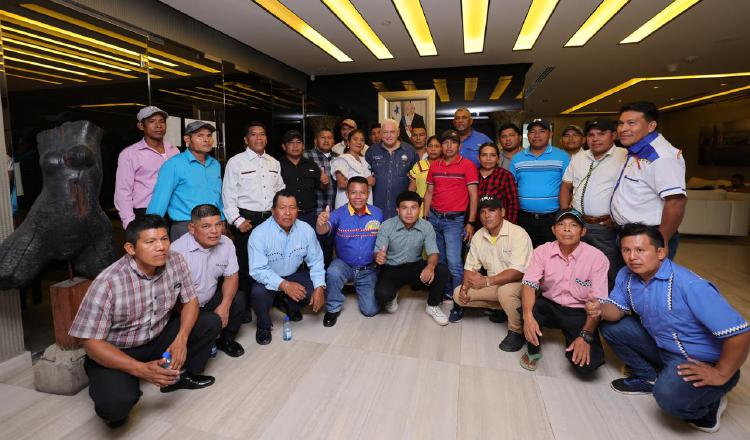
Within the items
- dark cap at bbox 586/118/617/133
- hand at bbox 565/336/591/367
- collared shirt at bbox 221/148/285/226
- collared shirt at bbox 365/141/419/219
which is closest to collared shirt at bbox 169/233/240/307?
collared shirt at bbox 221/148/285/226

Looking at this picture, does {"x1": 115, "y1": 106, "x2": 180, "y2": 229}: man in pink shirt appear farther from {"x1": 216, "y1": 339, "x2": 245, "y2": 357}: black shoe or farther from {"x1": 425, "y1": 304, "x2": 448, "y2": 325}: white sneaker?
{"x1": 425, "y1": 304, "x2": 448, "y2": 325}: white sneaker

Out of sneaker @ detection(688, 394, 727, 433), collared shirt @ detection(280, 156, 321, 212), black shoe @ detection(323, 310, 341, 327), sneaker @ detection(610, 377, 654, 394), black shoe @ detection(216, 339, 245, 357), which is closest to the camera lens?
sneaker @ detection(688, 394, 727, 433)

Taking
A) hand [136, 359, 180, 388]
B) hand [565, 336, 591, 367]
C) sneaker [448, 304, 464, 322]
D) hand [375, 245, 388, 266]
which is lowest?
sneaker [448, 304, 464, 322]

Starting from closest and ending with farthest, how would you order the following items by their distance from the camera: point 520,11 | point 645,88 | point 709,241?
point 520,11
point 709,241
point 645,88

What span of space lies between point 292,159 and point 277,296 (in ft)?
4.50

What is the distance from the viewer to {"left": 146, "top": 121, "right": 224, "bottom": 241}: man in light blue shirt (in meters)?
2.83

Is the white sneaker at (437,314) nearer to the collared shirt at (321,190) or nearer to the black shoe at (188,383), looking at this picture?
the collared shirt at (321,190)

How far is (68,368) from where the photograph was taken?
2.19 m

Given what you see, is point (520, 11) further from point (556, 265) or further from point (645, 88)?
point (645, 88)

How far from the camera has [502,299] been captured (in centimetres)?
287

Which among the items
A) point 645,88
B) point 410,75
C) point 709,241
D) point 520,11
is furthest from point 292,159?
point 645,88

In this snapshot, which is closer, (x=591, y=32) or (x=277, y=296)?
(x=277, y=296)

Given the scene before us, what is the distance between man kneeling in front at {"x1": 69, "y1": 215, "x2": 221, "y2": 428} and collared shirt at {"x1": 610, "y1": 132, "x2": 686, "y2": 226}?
8.90ft

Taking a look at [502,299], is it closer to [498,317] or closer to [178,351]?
[498,317]
